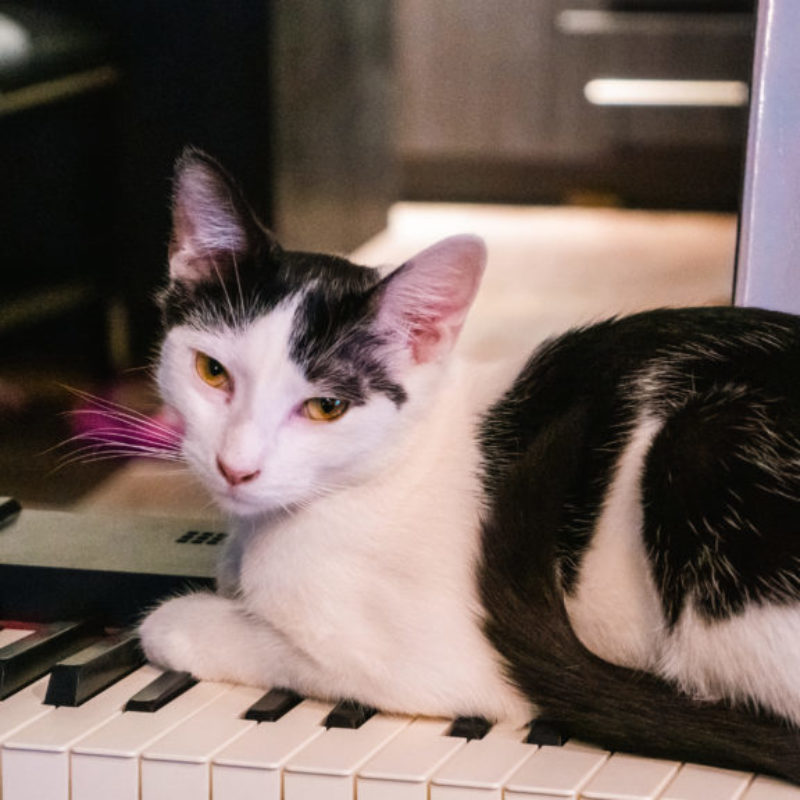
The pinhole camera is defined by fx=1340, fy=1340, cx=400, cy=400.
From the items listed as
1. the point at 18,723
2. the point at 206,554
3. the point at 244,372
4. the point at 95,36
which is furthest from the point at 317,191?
the point at 18,723

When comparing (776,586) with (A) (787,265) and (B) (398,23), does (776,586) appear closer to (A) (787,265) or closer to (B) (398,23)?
(A) (787,265)

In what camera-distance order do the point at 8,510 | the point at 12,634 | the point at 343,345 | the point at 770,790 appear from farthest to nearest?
the point at 8,510 → the point at 12,634 → the point at 343,345 → the point at 770,790

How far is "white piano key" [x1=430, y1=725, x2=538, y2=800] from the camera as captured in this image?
1.00 m

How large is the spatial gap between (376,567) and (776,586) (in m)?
0.32

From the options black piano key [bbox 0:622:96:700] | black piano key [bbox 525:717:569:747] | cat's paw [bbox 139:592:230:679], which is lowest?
black piano key [bbox 0:622:96:700]

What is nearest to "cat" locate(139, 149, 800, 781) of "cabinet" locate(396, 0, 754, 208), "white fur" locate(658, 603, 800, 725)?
"white fur" locate(658, 603, 800, 725)

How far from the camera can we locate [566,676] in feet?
3.41

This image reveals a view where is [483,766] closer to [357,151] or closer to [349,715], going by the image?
[349,715]

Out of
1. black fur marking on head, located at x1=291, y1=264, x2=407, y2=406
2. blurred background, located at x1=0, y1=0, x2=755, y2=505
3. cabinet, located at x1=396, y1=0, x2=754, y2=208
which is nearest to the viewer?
black fur marking on head, located at x1=291, y1=264, x2=407, y2=406

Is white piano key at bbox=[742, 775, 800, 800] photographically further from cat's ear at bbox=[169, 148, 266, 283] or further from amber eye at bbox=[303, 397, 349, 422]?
cat's ear at bbox=[169, 148, 266, 283]

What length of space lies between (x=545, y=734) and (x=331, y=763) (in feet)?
0.57

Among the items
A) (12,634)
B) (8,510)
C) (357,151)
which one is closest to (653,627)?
(12,634)

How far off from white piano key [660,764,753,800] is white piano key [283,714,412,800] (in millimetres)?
227

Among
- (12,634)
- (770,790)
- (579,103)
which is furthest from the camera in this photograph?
(579,103)
